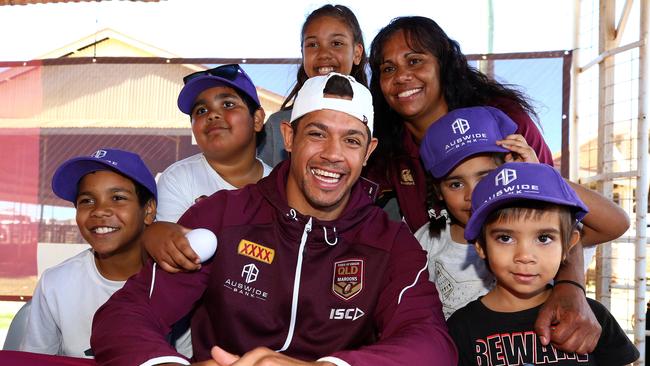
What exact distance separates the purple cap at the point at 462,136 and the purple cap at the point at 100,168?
1.43m

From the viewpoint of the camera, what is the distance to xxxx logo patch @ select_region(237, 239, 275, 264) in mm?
2615

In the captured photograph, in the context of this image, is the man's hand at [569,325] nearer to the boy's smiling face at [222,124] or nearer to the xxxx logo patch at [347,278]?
the xxxx logo patch at [347,278]

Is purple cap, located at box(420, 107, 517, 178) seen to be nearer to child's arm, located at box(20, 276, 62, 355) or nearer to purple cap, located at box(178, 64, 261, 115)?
purple cap, located at box(178, 64, 261, 115)

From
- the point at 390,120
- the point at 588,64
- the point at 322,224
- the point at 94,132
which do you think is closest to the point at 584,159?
the point at 588,64

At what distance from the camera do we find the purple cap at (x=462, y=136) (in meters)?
2.96

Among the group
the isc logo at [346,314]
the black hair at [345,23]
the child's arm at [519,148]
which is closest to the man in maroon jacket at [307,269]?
the isc logo at [346,314]

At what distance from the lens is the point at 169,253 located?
248 centimetres

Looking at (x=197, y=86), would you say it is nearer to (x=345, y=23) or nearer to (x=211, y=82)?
(x=211, y=82)

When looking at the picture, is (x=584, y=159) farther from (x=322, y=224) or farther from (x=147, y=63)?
(x=322, y=224)

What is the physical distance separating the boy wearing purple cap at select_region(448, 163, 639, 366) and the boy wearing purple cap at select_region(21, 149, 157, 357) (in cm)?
175

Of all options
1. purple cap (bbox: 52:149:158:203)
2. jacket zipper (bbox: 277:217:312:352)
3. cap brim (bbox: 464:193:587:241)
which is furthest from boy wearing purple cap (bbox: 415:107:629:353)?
purple cap (bbox: 52:149:158:203)

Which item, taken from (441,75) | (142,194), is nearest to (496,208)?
(441,75)

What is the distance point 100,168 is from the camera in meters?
3.63

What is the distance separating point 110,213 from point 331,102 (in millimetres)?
1448
